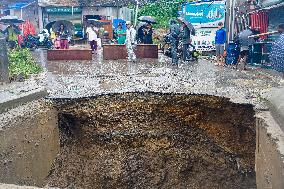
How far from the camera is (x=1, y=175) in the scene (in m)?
5.13

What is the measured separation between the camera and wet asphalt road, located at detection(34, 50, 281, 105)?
7711 mm

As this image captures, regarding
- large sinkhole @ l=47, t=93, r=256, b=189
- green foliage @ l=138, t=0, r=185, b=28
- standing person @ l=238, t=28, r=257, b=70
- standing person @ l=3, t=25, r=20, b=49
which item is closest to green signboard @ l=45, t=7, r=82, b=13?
green foliage @ l=138, t=0, r=185, b=28

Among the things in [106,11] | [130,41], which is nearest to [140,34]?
[130,41]

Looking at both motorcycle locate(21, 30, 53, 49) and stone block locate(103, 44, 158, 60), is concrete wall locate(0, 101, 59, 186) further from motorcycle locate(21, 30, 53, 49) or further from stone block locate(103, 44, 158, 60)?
motorcycle locate(21, 30, 53, 49)

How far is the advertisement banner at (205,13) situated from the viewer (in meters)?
14.1

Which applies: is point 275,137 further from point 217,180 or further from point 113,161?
point 113,161

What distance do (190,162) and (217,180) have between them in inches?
26.2

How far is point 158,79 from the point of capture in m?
9.09

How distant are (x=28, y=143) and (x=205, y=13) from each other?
1026 centimetres

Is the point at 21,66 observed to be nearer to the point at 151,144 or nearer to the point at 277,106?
the point at 151,144

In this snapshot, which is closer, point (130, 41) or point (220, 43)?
point (220, 43)

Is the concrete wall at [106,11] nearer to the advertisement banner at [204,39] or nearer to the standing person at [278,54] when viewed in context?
the advertisement banner at [204,39]

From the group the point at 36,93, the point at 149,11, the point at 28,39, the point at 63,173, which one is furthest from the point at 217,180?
the point at 149,11

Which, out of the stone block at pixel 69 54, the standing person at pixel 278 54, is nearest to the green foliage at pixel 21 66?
the stone block at pixel 69 54
